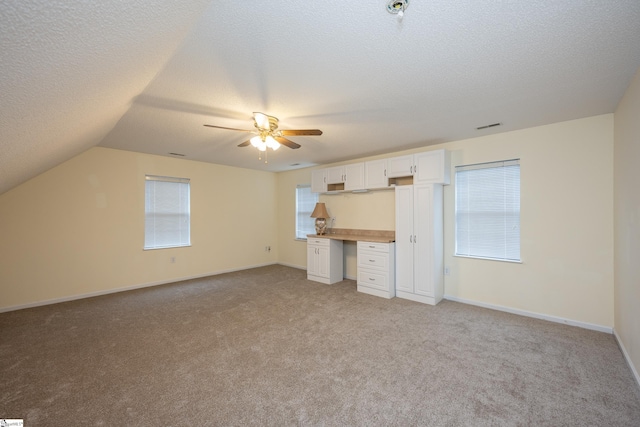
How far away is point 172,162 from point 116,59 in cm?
398

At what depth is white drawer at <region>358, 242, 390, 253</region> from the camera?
168 inches

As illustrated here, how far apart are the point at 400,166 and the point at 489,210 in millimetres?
1464

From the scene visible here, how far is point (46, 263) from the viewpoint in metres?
3.90

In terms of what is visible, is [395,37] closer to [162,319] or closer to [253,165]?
[162,319]

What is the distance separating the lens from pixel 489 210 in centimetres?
374

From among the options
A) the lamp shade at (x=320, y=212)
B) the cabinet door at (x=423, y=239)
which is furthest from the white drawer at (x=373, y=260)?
the lamp shade at (x=320, y=212)

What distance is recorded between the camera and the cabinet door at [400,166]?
418cm

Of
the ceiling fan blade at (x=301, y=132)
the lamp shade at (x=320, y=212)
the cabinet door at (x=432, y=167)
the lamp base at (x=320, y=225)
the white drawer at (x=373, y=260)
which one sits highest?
the ceiling fan blade at (x=301, y=132)

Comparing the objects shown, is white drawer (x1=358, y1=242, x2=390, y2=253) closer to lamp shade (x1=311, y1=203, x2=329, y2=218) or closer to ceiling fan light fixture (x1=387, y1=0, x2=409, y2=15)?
lamp shade (x1=311, y1=203, x2=329, y2=218)

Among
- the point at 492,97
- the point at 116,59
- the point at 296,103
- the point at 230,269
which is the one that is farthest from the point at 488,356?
the point at 230,269

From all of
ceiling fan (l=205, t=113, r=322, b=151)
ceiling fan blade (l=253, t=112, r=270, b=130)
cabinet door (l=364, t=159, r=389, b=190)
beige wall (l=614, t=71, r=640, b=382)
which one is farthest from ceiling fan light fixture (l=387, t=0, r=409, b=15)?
cabinet door (l=364, t=159, r=389, b=190)

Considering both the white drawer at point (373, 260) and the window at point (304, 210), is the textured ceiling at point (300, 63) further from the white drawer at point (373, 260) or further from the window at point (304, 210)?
the window at point (304, 210)

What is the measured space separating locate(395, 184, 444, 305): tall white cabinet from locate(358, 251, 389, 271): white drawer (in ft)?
0.66

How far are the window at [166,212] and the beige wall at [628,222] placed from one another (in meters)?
6.31
